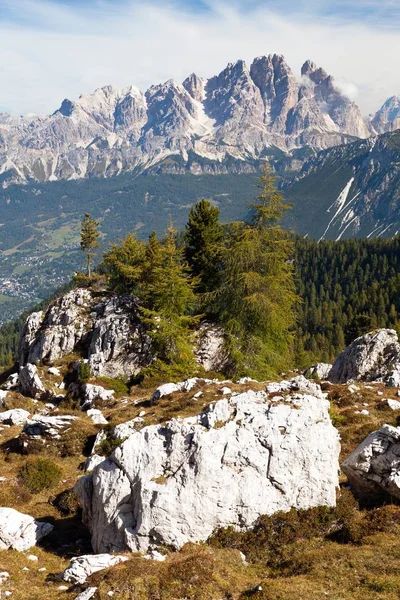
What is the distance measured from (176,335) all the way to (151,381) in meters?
5.75

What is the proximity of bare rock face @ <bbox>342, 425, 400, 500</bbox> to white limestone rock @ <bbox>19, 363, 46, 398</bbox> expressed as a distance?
39.5 m

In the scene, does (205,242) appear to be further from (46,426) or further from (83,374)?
(46,426)

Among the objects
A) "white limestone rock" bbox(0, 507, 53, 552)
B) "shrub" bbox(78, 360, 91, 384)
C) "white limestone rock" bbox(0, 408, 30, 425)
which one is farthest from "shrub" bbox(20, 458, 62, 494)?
"shrub" bbox(78, 360, 91, 384)

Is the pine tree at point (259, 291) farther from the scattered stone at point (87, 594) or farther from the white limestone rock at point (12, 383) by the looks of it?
the scattered stone at point (87, 594)

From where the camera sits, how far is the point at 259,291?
52.5m

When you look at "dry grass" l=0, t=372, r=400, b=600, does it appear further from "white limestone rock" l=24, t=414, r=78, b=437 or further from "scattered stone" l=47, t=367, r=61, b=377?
"scattered stone" l=47, t=367, r=61, b=377

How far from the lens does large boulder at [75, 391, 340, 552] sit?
21250 mm

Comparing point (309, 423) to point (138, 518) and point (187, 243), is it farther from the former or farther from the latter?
point (187, 243)

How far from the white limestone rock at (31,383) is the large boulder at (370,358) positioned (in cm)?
3733

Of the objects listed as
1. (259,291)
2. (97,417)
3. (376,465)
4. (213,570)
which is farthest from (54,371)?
(213,570)

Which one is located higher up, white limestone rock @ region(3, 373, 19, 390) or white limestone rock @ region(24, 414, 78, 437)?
white limestone rock @ region(24, 414, 78, 437)

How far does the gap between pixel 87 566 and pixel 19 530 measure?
645 cm

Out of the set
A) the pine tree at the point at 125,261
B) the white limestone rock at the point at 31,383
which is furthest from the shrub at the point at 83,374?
the pine tree at the point at 125,261

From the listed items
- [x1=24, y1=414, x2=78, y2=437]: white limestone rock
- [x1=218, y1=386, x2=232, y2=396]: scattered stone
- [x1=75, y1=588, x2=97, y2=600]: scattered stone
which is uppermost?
[x1=218, y1=386, x2=232, y2=396]: scattered stone
